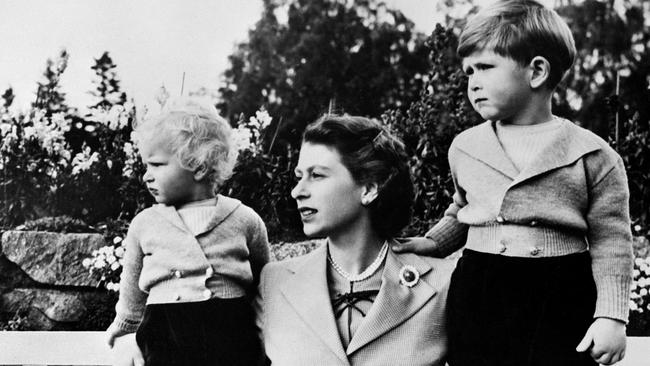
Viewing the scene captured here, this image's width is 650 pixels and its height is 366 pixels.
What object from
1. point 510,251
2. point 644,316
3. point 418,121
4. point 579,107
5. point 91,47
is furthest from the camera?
point 579,107

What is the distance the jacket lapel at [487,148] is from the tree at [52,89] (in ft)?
12.2

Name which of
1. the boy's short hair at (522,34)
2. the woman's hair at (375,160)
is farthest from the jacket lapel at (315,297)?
the boy's short hair at (522,34)

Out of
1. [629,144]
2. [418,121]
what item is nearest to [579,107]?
[629,144]

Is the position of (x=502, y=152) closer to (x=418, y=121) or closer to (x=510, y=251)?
(x=510, y=251)

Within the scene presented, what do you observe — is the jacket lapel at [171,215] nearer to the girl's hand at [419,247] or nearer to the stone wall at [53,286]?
the girl's hand at [419,247]

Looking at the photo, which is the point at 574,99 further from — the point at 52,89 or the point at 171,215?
the point at 171,215

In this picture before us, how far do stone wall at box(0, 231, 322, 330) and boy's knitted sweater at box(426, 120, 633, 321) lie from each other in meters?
3.08

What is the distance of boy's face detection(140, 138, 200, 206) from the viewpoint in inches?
97.3

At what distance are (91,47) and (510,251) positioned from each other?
4.13m

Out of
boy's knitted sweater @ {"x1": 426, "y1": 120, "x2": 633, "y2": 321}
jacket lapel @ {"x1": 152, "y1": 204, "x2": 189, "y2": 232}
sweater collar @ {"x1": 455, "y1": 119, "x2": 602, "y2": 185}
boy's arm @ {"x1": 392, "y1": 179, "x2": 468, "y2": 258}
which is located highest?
sweater collar @ {"x1": 455, "y1": 119, "x2": 602, "y2": 185}

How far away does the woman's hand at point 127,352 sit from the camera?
2.40m

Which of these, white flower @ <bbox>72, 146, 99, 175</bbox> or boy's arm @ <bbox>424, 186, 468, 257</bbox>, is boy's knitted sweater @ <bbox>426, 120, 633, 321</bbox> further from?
white flower @ <bbox>72, 146, 99, 175</bbox>

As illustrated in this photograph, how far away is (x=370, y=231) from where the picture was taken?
2.46 m

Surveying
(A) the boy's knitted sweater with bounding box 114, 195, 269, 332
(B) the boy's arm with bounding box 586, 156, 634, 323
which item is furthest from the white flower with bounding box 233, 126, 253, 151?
(B) the boy's arm with bounding box 586, 156, 634, 323
